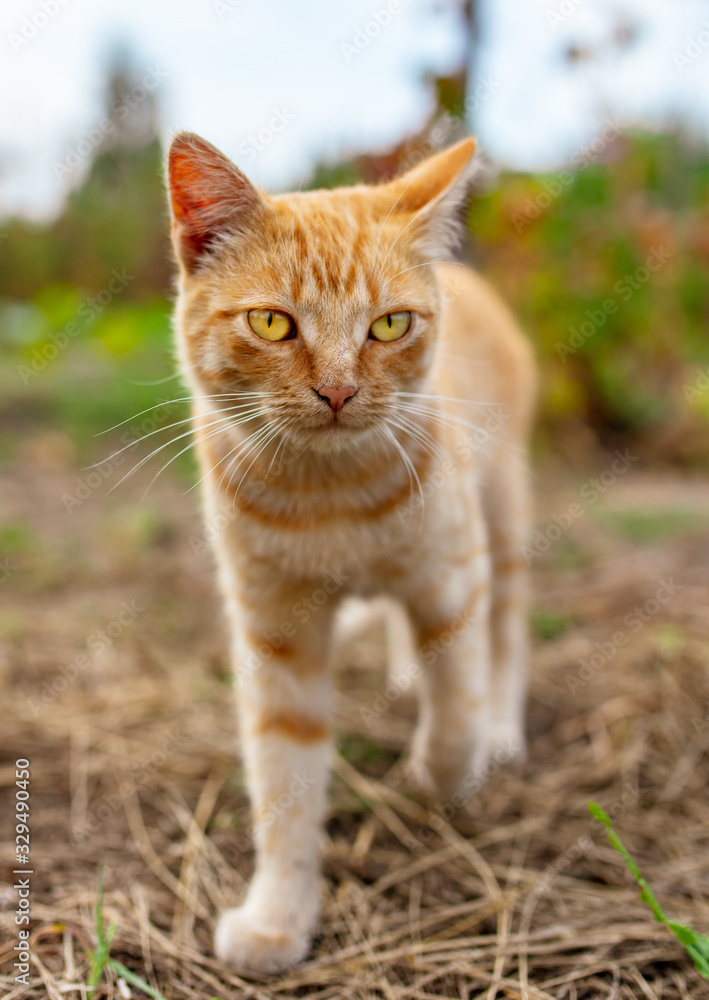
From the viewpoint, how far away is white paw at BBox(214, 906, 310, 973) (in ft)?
5.25

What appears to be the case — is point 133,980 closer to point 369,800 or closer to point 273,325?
point 369,800

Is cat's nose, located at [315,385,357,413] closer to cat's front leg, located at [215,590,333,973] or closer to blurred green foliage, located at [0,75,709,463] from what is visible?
cat's front leg, located at [215,590,333,973]

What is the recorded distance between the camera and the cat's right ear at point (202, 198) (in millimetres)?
1594

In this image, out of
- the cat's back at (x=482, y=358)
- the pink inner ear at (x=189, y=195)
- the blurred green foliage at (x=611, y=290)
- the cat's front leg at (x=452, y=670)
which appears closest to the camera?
the pink inner ear at (x=189, y=195)

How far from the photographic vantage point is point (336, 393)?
1.46 metres

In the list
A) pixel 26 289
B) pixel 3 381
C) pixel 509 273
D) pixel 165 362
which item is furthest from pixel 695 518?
pixel 26 289

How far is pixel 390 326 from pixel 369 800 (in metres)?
1.33

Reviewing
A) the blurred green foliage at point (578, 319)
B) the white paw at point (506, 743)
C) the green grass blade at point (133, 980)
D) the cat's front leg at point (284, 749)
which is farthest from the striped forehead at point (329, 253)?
the blurred green foliage at point (578, 319)

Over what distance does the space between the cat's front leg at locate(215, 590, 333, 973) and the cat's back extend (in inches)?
29.3

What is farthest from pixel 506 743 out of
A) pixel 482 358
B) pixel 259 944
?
pixel 482 358

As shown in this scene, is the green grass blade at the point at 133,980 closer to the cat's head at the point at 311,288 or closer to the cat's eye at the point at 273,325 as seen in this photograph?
the cat's head at the point at 311,288

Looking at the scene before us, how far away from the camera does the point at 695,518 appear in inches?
150

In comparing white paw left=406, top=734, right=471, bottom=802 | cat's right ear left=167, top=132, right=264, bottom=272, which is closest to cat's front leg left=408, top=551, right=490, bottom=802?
white paw left=406, top=734, right=471, bottom=802

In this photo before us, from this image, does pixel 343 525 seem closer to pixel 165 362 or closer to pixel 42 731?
pixel 42 731
